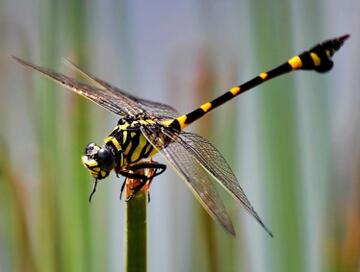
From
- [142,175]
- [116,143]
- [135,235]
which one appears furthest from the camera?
[116,143]

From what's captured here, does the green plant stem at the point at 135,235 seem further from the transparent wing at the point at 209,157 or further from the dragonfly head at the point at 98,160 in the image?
the dragonfly head at the point at 98,160

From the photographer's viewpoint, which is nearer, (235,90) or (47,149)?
(47,149)

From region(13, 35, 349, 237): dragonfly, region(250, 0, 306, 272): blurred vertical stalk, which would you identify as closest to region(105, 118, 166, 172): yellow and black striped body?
region(13, 35, 349, 237): dragonfly

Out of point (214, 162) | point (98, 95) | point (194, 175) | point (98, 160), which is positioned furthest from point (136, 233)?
point (98, 95)

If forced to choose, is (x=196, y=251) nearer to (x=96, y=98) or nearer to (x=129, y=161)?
(x=129, y=161)

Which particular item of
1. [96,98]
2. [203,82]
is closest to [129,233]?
[203,82]

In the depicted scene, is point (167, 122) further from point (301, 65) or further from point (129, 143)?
point (301, 65)

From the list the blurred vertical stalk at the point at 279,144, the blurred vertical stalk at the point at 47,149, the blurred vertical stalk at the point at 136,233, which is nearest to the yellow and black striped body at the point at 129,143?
the blurred vertical stalk at the point at 47,149
